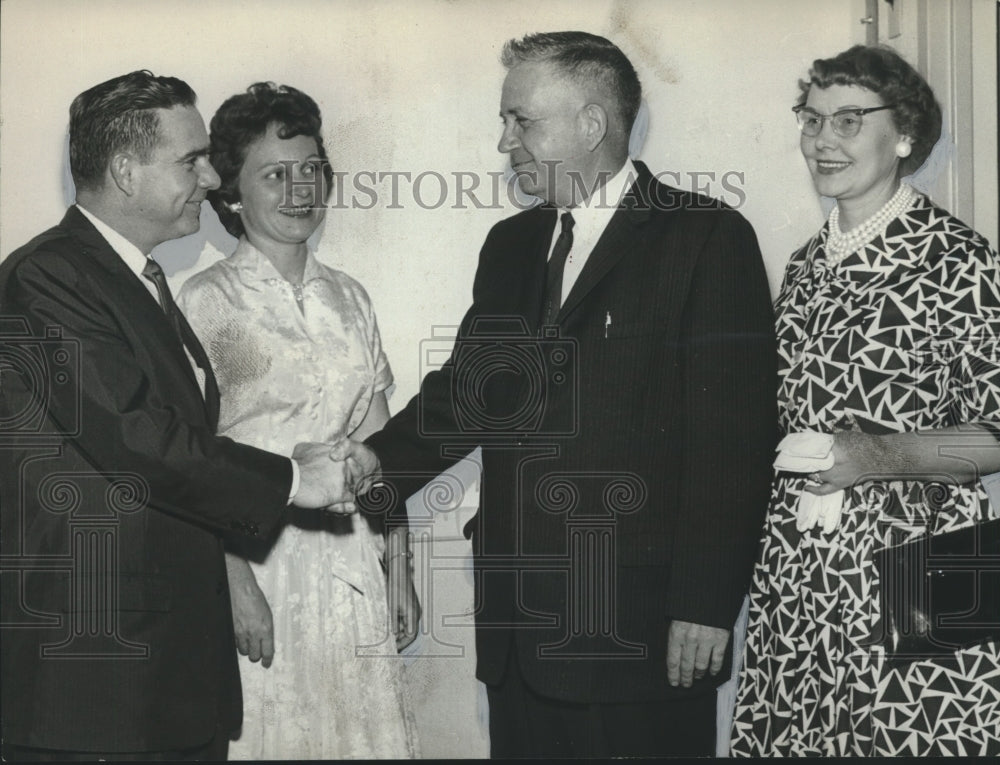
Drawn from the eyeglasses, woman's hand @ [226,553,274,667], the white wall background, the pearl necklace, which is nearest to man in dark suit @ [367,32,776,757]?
the white wall background

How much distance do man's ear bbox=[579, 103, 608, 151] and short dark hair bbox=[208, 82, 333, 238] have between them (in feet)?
2.40

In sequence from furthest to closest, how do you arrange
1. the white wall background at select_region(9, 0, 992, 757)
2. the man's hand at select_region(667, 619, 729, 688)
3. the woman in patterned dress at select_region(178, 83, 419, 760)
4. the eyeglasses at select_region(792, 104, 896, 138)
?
the white wall background at select_region(9, 0, 992, 757), the woman in patterned dress at select_region(178, 83, 419, 760), the eyeglasses at select_region(792, 104, 896, 138), the man's hand at select_region(667, 619, 729, 688)

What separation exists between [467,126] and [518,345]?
66 cm

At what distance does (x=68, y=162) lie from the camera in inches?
141

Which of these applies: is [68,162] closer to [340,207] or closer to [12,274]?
[12,274]

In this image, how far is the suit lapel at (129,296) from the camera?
3301mm

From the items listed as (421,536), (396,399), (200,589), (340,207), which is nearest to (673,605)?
(421,536)

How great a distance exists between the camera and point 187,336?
3459 millimetres

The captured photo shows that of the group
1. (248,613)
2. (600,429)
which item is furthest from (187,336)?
(600,429)

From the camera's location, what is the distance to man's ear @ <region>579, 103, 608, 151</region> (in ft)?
11.5

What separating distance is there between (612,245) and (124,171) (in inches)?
52.7

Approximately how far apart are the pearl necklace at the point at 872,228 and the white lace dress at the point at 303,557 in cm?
134

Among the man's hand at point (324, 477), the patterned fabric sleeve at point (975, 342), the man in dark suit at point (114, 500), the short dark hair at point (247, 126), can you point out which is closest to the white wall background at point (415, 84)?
the short dark hair at point (247, 126)

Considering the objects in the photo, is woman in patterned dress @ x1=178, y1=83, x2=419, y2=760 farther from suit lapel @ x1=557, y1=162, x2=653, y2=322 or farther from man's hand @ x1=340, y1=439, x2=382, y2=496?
suit lapel @ x1=557, y1=162, x2=653, y2=322
